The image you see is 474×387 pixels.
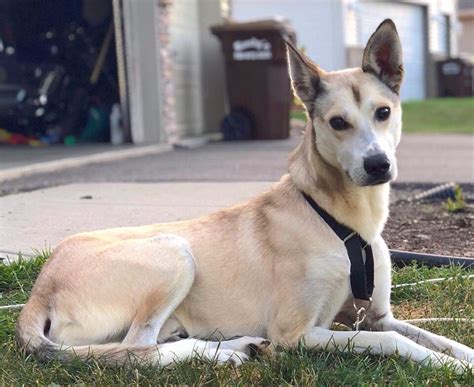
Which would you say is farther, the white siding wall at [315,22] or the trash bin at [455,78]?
the trash bin at [455,78]

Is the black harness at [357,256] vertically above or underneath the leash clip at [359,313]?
above

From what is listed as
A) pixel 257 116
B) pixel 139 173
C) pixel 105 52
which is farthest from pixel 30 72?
pixel 139 173

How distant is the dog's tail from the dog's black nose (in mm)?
1148

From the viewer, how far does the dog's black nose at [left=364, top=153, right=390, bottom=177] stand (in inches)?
128

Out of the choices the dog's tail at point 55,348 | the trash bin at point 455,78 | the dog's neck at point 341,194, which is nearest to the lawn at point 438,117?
the trash bin at point 455,78

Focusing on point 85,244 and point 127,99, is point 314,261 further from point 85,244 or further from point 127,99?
point 127,99

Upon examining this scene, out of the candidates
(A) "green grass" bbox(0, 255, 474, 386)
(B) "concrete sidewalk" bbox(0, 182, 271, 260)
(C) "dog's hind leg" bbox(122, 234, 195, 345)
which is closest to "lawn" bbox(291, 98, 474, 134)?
(B) "concrete sidewalk" bbox(0, 182, 271, 260)

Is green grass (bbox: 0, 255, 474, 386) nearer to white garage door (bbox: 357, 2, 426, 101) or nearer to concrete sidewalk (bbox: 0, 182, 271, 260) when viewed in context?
concrete sidewalk (bbox: 0, 182, 271, 260)

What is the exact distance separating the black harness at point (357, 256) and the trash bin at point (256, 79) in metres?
10.5

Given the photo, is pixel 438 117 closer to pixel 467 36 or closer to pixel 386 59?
pixel 386 59

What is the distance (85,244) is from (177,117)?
425 inches

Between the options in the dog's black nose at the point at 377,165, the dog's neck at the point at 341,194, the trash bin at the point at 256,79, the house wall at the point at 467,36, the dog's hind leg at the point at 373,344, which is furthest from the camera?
the house wall at the point at 467,36

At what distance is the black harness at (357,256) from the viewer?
3381mm

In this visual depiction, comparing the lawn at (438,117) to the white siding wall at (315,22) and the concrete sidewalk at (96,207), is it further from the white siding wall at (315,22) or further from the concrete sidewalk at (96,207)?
the concrete sidewalk at (96,207)
